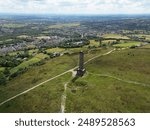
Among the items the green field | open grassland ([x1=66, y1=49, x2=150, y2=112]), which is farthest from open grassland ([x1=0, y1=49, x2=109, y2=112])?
open grassland ([x1=66, y1=49, x2=150, y2=112])

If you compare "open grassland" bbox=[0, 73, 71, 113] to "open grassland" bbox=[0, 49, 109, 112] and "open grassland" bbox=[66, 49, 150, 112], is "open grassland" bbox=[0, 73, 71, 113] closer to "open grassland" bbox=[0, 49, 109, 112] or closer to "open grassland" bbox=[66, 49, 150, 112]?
"open grassland" bbox=[0, 49, 109, 112]

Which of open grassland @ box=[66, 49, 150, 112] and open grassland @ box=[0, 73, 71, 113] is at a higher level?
open grassland @ box=[66, 49, 150, 112]

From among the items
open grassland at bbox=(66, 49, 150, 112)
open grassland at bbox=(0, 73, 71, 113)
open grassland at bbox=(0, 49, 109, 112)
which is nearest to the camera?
open grassland at bbox=(66, 49, 150, 112)

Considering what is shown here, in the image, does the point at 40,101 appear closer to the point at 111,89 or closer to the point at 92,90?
the point at 92,90

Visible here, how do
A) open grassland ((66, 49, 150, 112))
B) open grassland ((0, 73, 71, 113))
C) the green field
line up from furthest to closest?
open grassland ((0, 73, 71, 113))
the green field
open grassland ((66, 49, 150, 112))

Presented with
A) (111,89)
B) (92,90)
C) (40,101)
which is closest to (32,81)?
(40,101)

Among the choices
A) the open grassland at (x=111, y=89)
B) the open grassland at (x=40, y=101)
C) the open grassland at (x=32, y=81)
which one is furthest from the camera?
the open grassland at (x=32, y=81)

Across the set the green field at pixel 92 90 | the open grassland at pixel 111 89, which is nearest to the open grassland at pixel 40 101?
the green field at pixel 92 90

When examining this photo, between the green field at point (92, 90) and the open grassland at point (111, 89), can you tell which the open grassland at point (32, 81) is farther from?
the open grassland at point (111, 89)

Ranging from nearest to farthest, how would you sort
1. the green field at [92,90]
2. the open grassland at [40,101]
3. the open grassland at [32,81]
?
1. the green field at [92,90]
2. the open grassland at [40,101]
3. the open grassland at [32,81]
